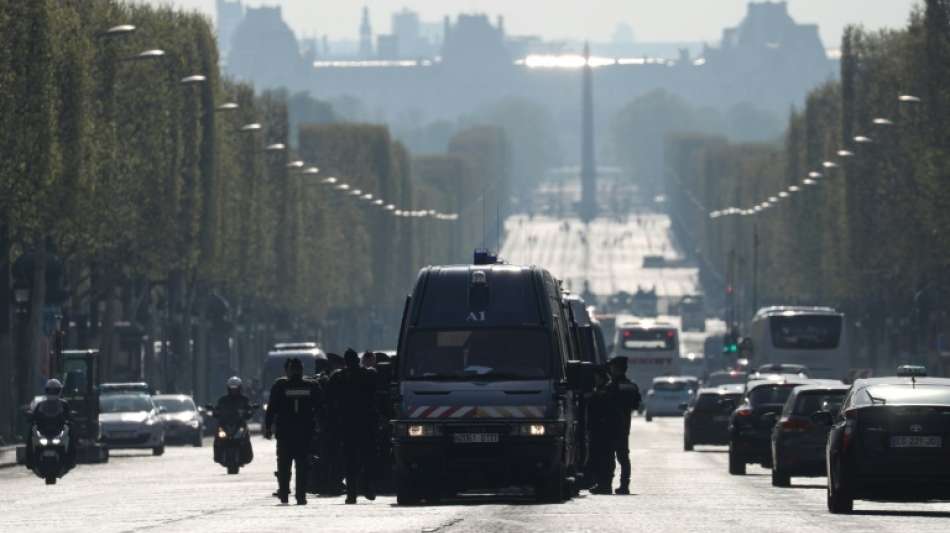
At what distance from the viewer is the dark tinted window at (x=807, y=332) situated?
9788cm

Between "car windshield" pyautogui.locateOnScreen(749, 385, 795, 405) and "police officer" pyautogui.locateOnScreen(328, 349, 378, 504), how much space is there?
683 inches

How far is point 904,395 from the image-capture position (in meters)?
34.9

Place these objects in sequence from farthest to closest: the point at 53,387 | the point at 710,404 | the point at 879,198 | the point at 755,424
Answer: the point at 879,198
the point at 710,404
the point at 755,424
the point at 53,387

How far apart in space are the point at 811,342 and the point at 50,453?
51.4 m

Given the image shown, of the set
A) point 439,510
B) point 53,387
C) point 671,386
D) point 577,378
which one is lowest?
point 671,386

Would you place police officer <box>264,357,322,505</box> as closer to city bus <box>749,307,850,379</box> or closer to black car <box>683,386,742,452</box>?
black car <box>683,386,742,452</box>

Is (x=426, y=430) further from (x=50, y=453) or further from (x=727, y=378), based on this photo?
(x=727, y=378)

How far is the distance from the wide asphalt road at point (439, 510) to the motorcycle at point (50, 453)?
47 cm

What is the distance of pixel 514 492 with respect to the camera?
43.8 meters

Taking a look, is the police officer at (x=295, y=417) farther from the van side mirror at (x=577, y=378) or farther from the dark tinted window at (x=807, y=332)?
the dark tinted window at (x=807, y=332)

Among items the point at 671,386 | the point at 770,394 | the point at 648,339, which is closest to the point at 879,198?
the point at 671,386

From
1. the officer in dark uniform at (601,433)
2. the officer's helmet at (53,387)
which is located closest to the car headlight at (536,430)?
the officer in dark uniform at (601,433)

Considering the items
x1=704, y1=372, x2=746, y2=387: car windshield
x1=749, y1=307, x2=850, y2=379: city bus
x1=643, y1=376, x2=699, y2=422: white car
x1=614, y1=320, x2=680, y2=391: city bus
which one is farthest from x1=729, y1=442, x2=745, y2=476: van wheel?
x1=614, y1=320, x2=680, y2=391: city bus

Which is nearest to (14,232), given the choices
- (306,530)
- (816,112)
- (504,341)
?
(504,341)
